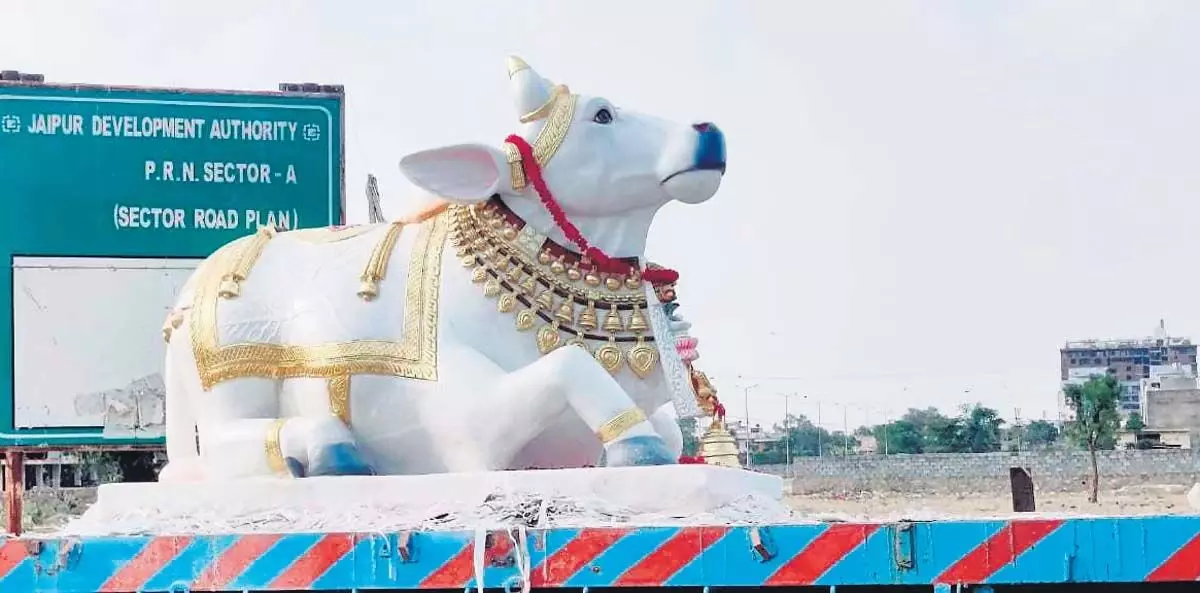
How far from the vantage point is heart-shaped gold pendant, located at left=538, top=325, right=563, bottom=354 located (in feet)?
16.6

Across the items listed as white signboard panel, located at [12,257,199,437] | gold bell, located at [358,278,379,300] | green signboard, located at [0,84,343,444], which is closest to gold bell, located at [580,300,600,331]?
gold bell, located at [358,278,379,300]

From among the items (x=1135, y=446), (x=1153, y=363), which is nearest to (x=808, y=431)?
(x=1135, y=446)

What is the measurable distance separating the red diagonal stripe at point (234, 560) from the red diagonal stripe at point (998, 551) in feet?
5.13

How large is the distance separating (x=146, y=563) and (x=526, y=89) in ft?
6.59

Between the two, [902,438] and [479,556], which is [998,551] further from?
[902,438]

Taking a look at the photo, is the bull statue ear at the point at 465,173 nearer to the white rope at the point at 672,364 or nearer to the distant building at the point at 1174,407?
the white rope at the point at 672,364

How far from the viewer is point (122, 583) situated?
398 cm

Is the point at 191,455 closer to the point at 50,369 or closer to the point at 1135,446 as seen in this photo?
the point at 50,369

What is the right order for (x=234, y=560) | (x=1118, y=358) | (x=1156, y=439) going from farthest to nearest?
(x=1118, y=358) → (x=1156, y=439) → (x=234, y=560)

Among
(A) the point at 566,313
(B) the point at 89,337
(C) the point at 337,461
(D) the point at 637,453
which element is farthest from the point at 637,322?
(B) the point at 89,337

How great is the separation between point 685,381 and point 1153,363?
335 feet

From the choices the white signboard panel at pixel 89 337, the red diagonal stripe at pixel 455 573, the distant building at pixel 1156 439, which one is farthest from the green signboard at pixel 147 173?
the distant building at pixel 1156 439

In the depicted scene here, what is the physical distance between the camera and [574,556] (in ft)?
12.3

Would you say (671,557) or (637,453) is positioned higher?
(637,453)
